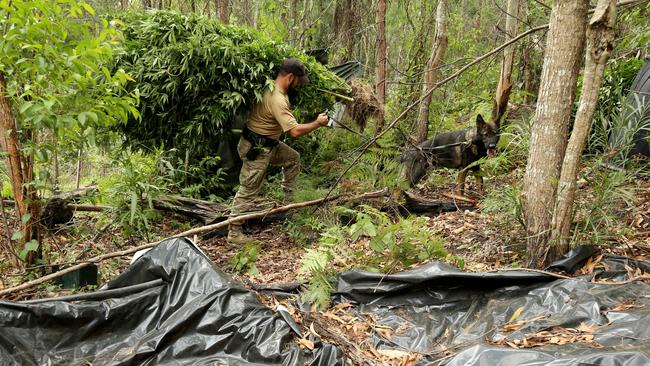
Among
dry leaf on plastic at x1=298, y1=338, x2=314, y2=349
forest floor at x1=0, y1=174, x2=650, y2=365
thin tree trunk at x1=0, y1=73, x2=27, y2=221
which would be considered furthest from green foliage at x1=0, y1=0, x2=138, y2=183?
dry leaf on plastic at x1=298, y1=338, x2=314, y2=349

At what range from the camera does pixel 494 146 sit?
4875 mm

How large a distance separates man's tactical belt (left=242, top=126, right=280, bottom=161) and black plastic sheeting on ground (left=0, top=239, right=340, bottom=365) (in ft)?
7.63

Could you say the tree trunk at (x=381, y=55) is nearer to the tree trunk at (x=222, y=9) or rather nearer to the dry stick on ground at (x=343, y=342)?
the dry stick on ground at (x=343, y=342)

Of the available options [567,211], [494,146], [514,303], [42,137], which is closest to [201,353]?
[514,303]

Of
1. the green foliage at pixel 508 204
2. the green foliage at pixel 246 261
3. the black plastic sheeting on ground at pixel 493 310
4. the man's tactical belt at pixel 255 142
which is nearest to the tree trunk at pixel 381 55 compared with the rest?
the man's tactical belt at pixel 255 142

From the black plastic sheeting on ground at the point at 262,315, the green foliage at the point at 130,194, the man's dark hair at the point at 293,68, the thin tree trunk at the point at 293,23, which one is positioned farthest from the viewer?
the thin tree trunk at the point at 293,23

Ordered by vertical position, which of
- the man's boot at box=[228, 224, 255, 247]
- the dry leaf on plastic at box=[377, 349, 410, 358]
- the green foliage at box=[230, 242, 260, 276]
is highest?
the dry leaf on plastic at box=[377, 349, 410, 358]

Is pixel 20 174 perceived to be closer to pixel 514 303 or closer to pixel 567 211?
pixel 514 303

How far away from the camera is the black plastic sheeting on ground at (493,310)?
6.36ft

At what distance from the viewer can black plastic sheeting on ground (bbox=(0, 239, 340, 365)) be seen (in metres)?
2.32

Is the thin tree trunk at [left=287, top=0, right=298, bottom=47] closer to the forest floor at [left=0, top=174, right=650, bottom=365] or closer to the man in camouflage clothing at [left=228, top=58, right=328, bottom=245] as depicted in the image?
the man in camouflage clothing at [left=228, top=58, right=328, bottom=245]

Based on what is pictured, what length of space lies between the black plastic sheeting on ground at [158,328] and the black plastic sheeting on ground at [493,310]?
583 mm

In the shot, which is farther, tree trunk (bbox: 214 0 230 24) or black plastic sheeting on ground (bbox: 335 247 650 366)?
tree trunk (bbox: 214 0 230 24)

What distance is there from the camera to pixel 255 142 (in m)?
4.90
